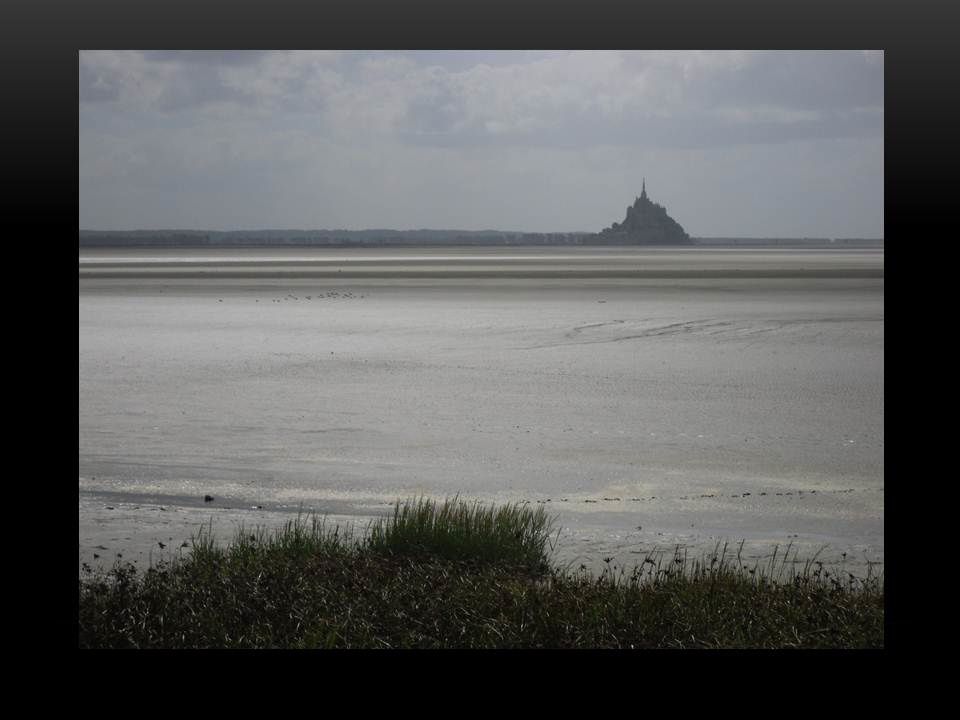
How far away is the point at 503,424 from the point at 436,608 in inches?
339

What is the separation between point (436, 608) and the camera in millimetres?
5941

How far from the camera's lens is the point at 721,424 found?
1459cm

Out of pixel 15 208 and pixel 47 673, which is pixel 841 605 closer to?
pixel 47 673

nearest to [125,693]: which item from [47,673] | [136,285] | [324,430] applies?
[47,673]

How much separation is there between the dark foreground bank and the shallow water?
1221mm

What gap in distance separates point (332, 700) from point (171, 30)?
2.87 metres

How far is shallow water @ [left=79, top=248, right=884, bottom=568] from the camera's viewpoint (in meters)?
9.50

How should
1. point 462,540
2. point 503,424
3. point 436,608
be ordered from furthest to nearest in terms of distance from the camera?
1. point 503,424
2. point 462,540
3. point 436,608

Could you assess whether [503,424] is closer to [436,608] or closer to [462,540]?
[462,540]

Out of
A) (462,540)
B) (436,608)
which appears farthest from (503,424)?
(436,608)

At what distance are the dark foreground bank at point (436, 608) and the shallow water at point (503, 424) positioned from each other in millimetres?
1221

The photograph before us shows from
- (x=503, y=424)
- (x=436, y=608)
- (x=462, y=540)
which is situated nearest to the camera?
(x=436, y=608)

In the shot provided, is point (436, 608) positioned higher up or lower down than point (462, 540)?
lower down

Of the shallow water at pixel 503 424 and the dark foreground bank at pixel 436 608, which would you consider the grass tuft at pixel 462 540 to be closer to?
the dark foreground bank at pixel 436 608
